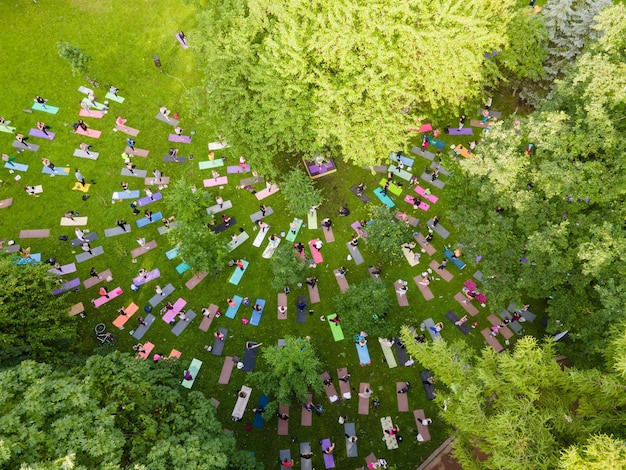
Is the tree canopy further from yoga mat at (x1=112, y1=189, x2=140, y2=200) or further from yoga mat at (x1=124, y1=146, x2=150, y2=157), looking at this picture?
yoga mat at (x1=124, y1=146, x2=150, y2=157)

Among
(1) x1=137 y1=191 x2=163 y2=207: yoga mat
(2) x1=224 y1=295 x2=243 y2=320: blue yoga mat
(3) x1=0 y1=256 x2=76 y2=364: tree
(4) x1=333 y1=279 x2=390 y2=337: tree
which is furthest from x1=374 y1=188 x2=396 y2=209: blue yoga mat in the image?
(3) x1=0 y1=256 x2=76 y2=364: tree

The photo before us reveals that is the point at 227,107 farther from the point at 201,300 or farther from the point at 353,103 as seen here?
the point at 201,300

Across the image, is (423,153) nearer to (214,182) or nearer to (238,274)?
(214,182)

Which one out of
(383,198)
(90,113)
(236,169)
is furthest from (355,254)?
(90,113)

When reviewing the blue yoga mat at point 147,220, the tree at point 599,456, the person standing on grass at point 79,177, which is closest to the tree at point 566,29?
the tree at point 599,456

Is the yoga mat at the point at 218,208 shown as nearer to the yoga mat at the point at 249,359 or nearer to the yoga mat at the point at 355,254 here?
Answer: the yoga mat at the point at 355,254
